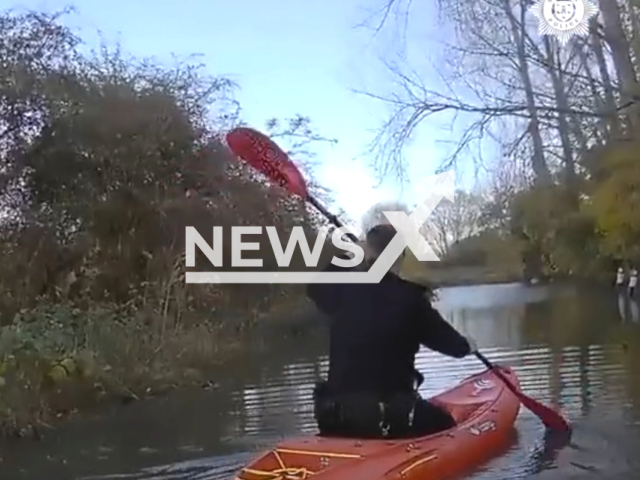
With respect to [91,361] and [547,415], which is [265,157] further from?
[91,361]

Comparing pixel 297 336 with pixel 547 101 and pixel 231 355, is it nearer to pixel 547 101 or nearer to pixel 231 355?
pixel 231 355

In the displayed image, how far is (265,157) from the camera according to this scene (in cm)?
715

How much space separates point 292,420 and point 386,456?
3.51 metres

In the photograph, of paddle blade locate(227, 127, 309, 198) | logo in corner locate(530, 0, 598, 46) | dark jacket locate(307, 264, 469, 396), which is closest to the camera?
dark jacket locate(307, 264, 469, 396)

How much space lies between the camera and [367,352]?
514 centimetres

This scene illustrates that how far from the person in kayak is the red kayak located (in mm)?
130

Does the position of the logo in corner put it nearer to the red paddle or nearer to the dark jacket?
the red paddle

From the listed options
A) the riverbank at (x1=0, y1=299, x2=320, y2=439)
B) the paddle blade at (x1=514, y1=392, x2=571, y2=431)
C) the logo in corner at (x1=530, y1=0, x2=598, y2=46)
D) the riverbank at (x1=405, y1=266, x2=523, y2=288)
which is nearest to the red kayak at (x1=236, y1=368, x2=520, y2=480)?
the paddle blade at (x1=514, y1=392, x2=571, y2=431)

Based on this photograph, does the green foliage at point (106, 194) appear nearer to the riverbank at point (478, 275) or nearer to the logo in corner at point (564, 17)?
the logo in corner at point (564, 17)

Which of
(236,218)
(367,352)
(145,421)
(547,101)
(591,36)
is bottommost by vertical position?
(145,421)

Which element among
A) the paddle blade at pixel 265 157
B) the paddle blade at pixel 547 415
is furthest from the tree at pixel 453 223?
the paddle blade at pixel 265 157

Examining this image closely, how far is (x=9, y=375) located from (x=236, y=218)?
5.88 metres

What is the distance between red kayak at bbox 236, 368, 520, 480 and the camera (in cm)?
495

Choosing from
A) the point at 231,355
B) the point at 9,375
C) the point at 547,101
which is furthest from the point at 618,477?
the point at 231,355
